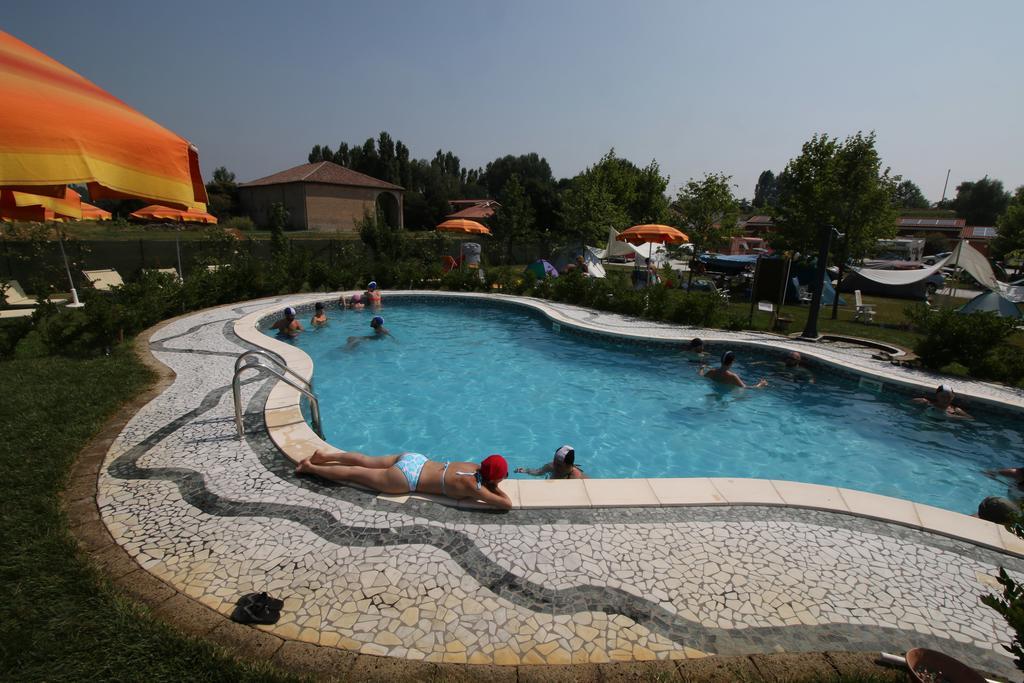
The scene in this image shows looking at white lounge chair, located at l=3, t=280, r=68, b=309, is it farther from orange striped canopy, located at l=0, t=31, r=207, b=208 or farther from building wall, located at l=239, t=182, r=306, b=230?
building wall, located at l=239, t=182, r=306, b=230

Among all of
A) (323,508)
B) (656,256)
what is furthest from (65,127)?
(656,256)

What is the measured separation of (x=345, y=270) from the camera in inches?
702

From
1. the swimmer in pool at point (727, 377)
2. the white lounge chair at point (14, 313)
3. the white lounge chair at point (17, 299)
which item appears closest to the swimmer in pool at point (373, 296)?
the white lounge chair at point (17, 299)

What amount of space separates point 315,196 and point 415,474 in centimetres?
4948

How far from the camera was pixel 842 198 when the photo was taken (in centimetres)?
1474

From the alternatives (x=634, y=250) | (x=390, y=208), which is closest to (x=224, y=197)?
(x=390, y=208)

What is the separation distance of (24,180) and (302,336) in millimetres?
11058

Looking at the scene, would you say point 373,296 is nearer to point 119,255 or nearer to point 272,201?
point 119,255

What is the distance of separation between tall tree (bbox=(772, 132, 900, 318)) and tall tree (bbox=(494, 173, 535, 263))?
40.2 feet

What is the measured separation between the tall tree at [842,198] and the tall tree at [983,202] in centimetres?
6910

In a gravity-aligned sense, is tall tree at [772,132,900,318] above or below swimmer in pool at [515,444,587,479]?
above

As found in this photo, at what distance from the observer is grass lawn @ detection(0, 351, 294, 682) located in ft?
8.76

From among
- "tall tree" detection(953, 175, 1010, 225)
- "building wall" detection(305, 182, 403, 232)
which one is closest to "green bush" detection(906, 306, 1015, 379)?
"building wall" detection(305, 182, 403, 232)

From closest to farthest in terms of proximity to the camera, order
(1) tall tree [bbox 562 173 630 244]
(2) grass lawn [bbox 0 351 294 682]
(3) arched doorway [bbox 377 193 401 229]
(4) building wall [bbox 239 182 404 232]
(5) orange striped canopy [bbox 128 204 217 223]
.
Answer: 1. (2) grass lawn [bbox 0 351 294 682]
2. (5) orange striped canopy [bbox 128 204 217 223]
3. (1) tall tree [bbox 562 173 630 244]
4. (4) building wall [bbox 239 182 404 232]
5. (3) arched doorway [bbox 377 193 401 229]
